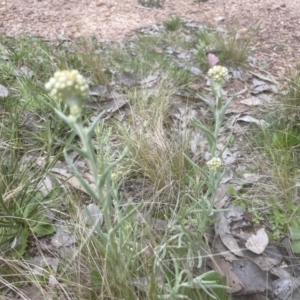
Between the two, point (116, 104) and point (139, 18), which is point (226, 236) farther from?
point (139, 18)

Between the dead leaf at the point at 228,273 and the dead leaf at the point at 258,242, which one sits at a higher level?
the dead leaf at the point at 228,273

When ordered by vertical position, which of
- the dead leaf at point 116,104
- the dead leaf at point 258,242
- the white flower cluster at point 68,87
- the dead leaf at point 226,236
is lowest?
the dead leaf at point 258,242

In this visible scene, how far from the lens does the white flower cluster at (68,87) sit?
0.99 meters

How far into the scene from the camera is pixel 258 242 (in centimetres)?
198

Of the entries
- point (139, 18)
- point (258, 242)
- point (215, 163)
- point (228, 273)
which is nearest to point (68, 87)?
point (215, 163)

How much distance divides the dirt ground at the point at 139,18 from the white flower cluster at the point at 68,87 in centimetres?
273

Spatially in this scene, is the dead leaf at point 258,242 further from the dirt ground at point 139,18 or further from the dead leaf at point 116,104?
the dirt ground at point 139,18

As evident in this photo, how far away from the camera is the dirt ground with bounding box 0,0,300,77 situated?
3811 mm

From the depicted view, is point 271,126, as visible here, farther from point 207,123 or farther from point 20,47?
point 20,47

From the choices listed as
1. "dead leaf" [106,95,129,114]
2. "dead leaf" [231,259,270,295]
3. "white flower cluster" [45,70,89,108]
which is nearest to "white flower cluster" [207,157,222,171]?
"dead leaf" [231,259,270,295]

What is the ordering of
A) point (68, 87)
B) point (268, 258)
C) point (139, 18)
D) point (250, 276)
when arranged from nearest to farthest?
point (68, 87) < point (250, 276) < point (268, 258) < point (139, 18)

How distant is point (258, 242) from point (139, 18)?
2886mm

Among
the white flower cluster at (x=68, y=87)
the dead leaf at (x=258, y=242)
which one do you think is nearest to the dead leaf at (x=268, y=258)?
the dead leaf at (x=258, y=242)

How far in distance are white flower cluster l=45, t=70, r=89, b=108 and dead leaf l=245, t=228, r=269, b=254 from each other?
48.5 inches
